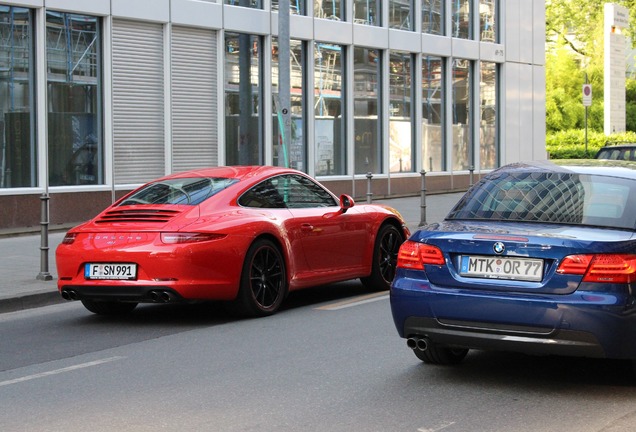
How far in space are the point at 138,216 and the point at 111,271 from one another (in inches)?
22.8

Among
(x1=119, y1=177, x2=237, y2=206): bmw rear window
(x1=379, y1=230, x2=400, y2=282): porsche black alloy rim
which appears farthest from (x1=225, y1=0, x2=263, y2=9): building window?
(x1=119, y1=177, x2=237, y2=206): bmw rear window

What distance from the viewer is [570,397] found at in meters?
6.60

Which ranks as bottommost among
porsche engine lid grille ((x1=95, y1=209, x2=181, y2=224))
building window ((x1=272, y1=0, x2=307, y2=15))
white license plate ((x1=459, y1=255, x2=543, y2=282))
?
white license plate ((x1=459, y1=255, x2=543, y2=282))

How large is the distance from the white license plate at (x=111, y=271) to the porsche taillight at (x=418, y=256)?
3.09 m

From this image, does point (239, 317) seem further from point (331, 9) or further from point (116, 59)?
point (331, 9)

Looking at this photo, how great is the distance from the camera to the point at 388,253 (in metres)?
11.9

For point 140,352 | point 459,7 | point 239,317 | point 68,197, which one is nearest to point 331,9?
point 459,7

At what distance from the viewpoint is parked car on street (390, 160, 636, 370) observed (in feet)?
20.8

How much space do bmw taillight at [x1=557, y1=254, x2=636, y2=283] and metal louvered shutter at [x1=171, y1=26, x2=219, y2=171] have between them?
633 inches

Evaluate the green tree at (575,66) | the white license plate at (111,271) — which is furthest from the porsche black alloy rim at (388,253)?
the green tree at (575,66)

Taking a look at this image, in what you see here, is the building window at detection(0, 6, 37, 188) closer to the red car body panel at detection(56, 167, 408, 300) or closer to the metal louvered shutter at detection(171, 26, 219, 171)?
the metal louvered shutter at detection(171, 26, 219, 171)

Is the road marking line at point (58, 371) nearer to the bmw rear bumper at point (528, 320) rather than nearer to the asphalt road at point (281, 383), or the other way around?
the asphalt road at point (281, 383)

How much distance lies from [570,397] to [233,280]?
3.80 metres

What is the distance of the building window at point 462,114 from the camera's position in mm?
31812
